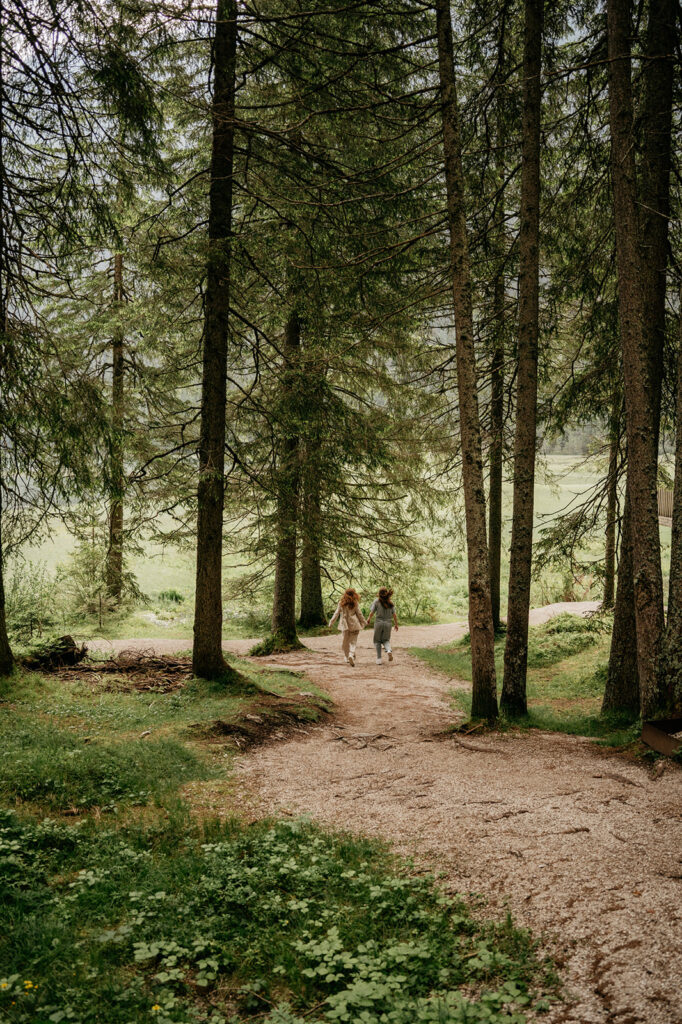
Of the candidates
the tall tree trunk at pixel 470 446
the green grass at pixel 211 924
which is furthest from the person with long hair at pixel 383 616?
the green grass at pixel 211 924

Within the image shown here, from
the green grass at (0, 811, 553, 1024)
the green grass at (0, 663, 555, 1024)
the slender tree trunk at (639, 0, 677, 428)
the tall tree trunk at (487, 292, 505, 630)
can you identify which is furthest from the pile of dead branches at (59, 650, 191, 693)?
the slender tree trunk at (639, 0, 677, 428)

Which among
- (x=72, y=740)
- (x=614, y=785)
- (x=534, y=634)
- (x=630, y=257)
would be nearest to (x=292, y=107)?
(x=630, y=257)

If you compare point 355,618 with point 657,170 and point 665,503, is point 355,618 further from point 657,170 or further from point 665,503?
point 665,503

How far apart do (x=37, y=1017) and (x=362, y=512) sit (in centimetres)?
1304

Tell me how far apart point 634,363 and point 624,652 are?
4.43 metres

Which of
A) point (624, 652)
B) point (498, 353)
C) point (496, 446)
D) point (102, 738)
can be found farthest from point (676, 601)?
point (498, 353)

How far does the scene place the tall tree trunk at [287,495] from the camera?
10.3 metres

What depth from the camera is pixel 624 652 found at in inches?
364

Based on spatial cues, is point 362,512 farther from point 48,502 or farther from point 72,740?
point 72,740

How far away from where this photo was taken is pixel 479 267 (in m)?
10.5

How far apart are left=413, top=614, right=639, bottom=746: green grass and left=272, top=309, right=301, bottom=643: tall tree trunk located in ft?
12.3

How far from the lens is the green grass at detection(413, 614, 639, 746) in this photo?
29.1ft

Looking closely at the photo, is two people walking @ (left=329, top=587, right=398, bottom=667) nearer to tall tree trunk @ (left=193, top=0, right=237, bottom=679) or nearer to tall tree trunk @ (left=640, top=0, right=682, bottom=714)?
tall tree trunk @ (left=193, top=0, right=237, bottom=679)

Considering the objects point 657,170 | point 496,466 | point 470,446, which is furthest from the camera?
point 496,466
